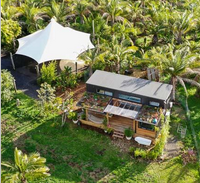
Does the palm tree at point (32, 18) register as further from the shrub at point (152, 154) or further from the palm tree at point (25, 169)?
the shrub at point (152, 154)

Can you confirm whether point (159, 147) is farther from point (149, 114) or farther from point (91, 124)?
point (91, 124)

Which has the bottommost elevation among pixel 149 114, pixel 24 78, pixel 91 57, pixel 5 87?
pixel 24 78

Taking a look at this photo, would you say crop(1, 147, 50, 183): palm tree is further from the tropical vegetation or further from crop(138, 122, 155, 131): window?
crop(138, 122, 155, 131): window

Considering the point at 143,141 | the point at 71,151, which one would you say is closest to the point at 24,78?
the point at 71,151

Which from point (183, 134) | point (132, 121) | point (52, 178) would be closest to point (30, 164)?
point (52, 178)

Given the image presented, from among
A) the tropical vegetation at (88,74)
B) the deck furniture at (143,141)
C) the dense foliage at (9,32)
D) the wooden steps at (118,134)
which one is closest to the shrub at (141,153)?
the tropical vegetation at (88,74)

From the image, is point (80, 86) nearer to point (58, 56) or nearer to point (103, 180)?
point (58, 56)
